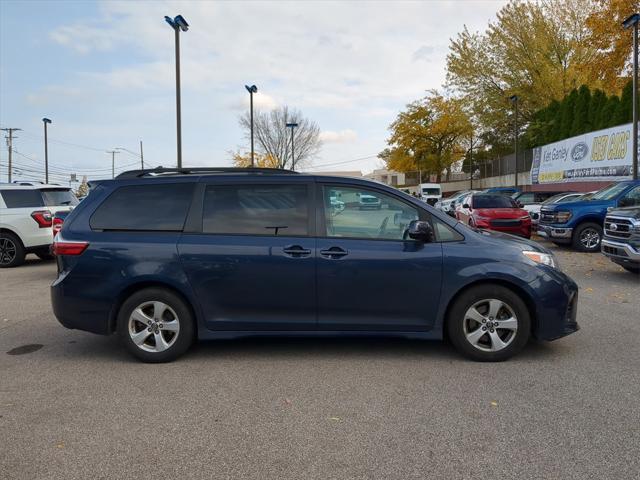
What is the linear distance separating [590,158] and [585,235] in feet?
41.0

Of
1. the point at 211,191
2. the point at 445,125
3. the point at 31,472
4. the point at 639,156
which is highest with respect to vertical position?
the point at 445,125

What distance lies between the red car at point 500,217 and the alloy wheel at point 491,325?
11.2 metres

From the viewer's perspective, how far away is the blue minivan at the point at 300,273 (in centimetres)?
505

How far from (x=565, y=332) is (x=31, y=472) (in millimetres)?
4431

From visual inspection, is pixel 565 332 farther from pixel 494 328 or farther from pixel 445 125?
pixel 445 125

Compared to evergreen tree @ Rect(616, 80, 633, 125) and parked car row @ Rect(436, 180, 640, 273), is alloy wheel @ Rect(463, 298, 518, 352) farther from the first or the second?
evergreen tree @ Rect(616, 80, 633, 125)

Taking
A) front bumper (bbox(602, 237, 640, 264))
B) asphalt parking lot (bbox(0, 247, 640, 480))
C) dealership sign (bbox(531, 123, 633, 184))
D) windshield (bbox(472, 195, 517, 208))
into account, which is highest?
dealership sign (bbox(531, 123, 633, 184))

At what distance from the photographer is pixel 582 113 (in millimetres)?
32625

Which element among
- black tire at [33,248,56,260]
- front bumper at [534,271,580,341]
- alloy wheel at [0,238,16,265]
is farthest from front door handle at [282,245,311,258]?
black tire at [33,248,56,260]

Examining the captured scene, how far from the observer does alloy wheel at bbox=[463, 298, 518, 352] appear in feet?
16.6

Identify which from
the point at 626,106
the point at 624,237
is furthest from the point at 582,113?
the point at 624,237

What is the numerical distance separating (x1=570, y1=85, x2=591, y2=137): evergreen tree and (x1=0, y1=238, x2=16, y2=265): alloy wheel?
99.2 ft

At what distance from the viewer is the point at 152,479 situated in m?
3.09

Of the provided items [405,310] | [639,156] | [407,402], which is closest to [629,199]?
[639,156]
